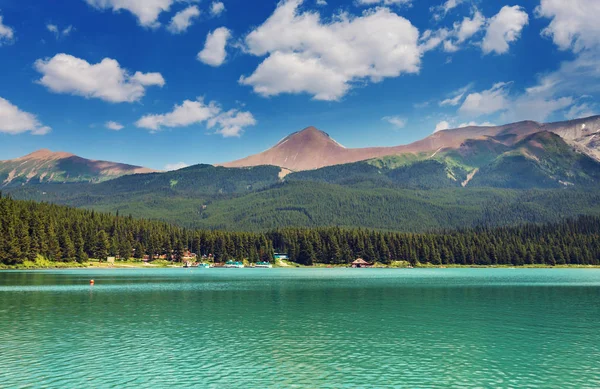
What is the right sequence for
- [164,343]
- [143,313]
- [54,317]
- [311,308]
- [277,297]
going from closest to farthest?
[164,343] < [54,317] < [143,313] < [311,308] < [277,297]

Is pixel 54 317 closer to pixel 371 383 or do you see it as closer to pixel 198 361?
pixel 198 361

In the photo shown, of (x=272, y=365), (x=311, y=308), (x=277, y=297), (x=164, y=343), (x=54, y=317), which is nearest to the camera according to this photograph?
(x=272, y=365)

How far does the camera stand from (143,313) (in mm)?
69250

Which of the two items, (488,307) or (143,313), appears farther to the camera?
(488,307)

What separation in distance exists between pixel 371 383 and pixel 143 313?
44.3 m

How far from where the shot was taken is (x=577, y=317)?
6769 cm

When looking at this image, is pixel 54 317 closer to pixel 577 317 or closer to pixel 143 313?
pixel 143 313

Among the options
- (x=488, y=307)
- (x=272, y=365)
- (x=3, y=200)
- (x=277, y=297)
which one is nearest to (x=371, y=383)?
(x=272, y=365)

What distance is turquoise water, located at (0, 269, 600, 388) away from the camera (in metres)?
35.6

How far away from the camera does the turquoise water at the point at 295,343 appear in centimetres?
3562

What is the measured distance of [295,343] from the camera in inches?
1914

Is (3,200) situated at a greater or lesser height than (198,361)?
greater

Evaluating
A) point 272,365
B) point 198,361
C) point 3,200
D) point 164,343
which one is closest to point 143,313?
point 164,343

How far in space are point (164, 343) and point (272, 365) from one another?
1414 cm
